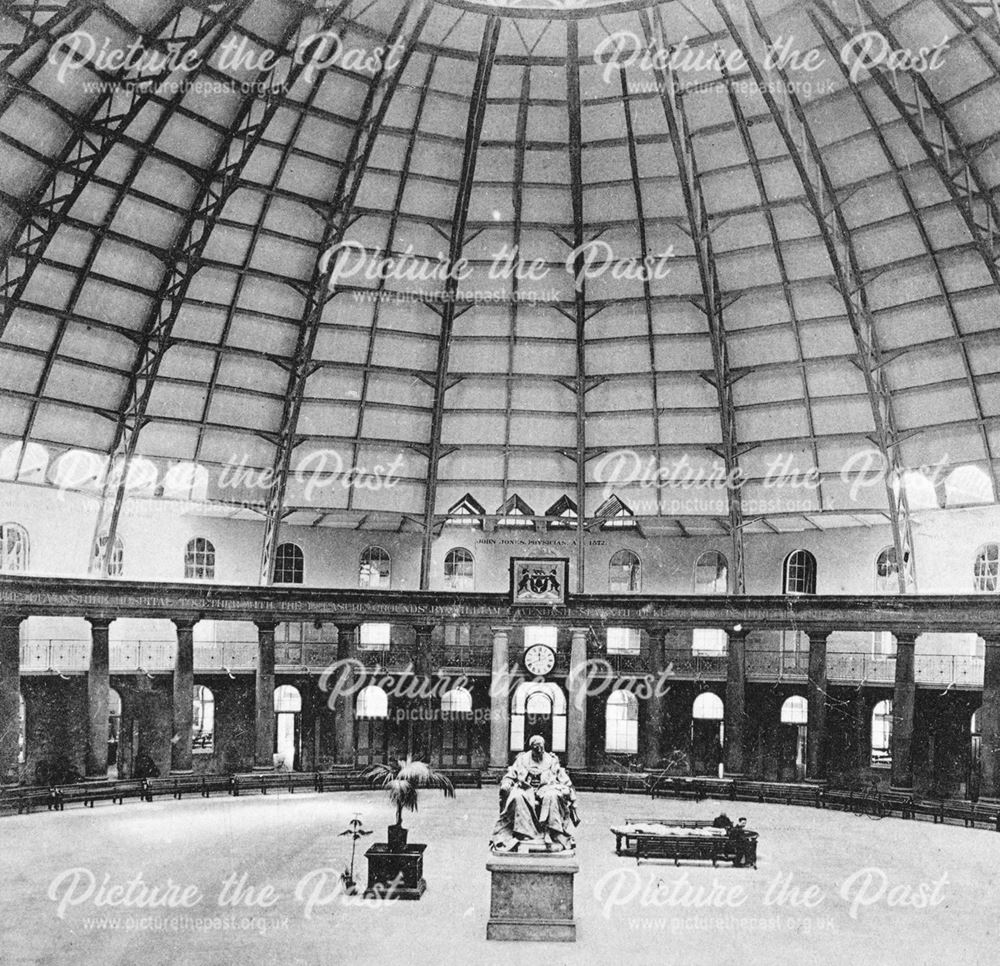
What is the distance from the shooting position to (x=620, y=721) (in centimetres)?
4225

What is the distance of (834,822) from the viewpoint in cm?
2844

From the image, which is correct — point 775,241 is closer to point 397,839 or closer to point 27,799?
point 397,839

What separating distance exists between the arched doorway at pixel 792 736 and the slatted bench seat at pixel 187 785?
21109 mm

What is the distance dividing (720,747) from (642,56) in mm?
26091

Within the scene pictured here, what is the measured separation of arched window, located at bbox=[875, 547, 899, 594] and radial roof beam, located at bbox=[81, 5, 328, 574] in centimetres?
2614

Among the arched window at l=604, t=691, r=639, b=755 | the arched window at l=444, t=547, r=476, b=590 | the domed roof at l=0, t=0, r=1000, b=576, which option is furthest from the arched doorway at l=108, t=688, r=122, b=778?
the arched window at l=604, t=691, r=639, b=755

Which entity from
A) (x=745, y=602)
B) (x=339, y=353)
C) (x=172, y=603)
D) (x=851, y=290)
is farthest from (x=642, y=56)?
(x=172, y=603)

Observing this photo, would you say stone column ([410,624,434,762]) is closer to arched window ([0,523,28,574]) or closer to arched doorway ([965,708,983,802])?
arched window ([0,523,28,574])

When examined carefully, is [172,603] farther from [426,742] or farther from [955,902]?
[955,902]

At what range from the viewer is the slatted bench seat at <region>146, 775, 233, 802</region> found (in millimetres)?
30062

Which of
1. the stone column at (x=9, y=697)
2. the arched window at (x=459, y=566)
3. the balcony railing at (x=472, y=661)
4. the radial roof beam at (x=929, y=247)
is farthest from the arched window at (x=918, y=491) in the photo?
the stone column at (x=9, y=697)

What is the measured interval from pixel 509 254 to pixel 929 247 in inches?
508

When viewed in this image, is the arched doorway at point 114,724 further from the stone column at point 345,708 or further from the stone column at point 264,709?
the stone column at point 345,708

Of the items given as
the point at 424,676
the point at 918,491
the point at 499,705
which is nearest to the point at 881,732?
the point at 918,491
